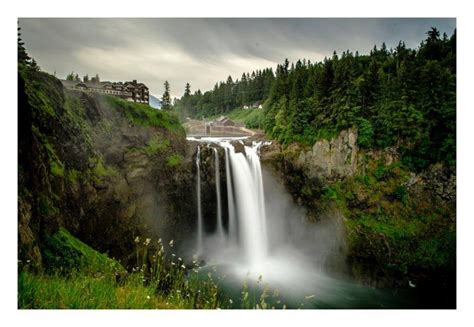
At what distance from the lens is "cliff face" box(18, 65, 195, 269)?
160 inches

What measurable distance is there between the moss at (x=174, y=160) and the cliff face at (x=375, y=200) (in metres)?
3.41

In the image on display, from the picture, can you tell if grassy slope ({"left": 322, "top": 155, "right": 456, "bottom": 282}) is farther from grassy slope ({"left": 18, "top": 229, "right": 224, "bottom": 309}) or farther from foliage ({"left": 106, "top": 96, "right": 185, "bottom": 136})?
grassy slope ({"left": 18, "top": 229, "right": 224, "bottom": 309})

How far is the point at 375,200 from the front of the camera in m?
10.7

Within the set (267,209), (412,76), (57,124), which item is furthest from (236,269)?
(412,76)

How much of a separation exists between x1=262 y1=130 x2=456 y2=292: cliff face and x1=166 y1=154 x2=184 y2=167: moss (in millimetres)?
3410

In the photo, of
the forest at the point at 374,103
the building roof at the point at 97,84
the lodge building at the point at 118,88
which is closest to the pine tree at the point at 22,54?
the building roof at the point at 97,84

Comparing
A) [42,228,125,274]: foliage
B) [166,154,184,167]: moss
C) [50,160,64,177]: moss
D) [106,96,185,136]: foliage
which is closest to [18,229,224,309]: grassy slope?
[42,228,125,274]: foliage

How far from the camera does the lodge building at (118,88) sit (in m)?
7.20

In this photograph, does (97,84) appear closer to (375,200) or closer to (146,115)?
(146,115)

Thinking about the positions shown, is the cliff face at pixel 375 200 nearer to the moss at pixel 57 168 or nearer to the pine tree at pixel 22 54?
the moss at pixel 57 168

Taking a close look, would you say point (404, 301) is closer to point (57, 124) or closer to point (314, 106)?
point (314, 106)

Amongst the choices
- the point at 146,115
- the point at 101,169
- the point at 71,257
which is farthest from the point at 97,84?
the point at 71,257

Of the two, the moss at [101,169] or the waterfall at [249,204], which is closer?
the moss at [101,169]

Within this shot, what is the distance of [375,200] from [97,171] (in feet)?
31.2
